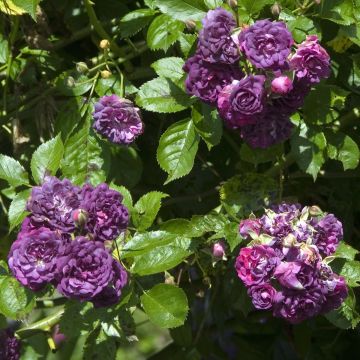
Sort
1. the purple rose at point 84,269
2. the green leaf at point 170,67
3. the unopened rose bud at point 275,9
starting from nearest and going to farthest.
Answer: the purple rose at point 84,269
the unopened rose bud at point 275,9
the green leaf at point 170,67

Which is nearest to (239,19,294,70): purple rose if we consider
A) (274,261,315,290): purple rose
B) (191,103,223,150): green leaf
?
(191,103,223,150): green leaf

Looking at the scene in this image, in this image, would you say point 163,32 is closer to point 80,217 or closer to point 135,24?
point 135,24

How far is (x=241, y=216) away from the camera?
1.90 m

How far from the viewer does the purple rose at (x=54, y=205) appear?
5.06ft

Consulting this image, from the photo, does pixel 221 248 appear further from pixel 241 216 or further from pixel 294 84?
pixel 294 84

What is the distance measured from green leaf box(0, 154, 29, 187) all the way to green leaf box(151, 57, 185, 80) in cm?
34

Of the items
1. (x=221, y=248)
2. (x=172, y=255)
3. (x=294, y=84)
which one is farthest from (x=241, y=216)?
(x=294, y=84)

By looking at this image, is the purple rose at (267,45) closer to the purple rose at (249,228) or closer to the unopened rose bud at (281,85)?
the unopened rose bud at (281,85)

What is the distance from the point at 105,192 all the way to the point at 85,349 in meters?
0.52

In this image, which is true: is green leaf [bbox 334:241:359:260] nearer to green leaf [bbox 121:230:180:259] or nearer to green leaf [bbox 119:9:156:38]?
green leaf [bbox 121:230:180:259]

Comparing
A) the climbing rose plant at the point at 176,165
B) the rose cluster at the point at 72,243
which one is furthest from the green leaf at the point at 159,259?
the rose cluster at the point at 72,243

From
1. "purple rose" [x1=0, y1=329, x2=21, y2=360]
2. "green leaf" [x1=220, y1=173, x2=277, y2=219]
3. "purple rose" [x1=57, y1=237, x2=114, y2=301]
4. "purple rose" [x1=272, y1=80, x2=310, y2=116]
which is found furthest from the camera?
"purple rose" [x1=0, y1=329, x2=21, y2=360]

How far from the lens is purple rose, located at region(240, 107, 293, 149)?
1634 millimetres

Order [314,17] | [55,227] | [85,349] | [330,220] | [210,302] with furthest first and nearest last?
[210,302] < [85,349] < [314,17] < [330,220] < [55,227]
